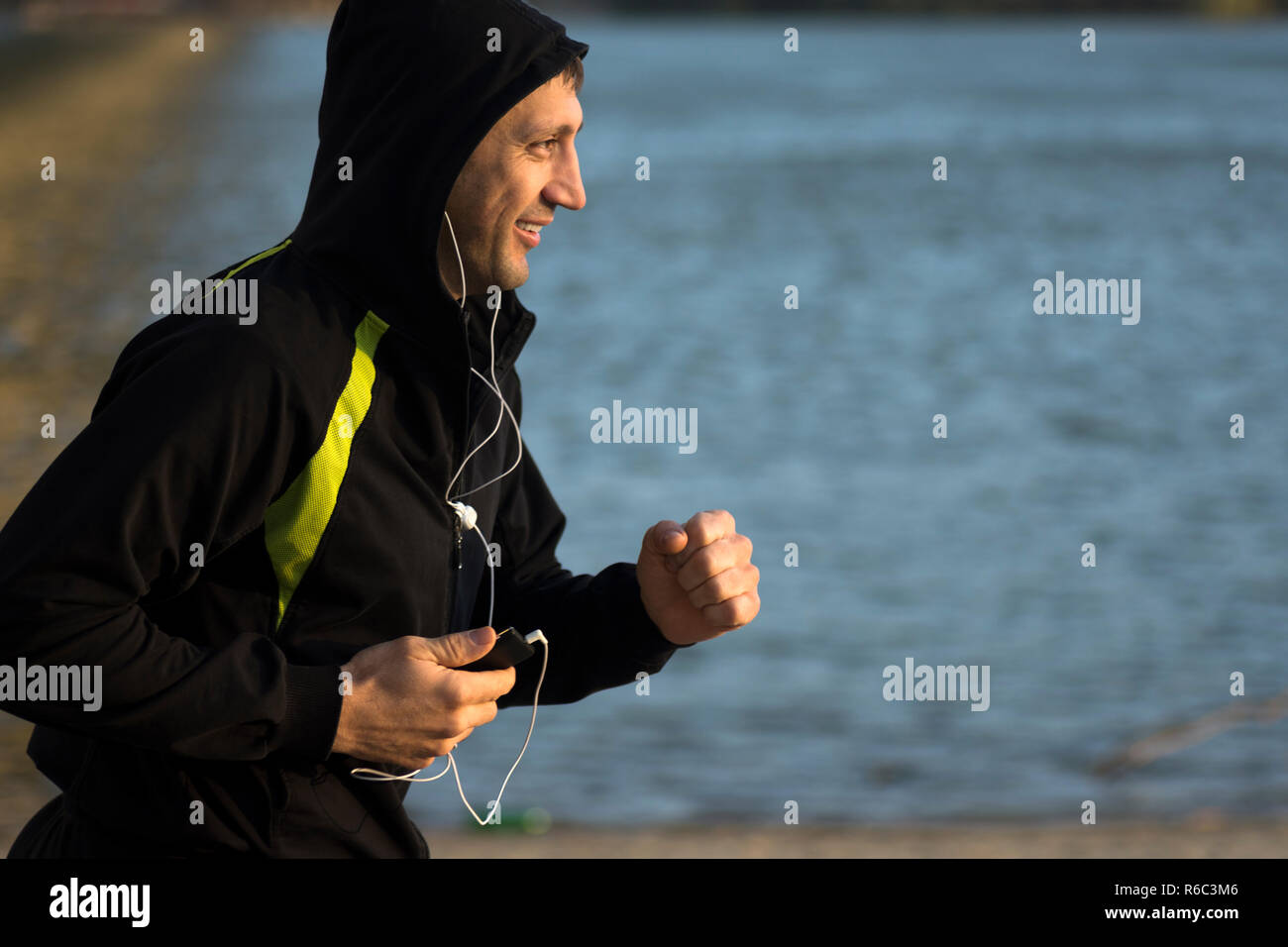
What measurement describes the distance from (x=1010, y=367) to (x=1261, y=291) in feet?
21.5

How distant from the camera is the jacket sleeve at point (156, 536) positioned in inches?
89.2

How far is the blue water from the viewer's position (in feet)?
24.4

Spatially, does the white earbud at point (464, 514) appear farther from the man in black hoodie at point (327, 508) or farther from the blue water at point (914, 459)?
the blue water at point (914, 459)

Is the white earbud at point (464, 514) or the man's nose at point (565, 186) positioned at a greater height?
the man's nose at point (565, 186)

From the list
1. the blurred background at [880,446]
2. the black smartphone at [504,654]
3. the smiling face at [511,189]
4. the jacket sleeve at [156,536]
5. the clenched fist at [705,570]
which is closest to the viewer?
the jacket sleeve at [156,536]

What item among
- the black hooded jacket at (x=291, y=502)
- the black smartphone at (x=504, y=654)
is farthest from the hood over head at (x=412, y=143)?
the black smartphone at (x=504, y=654)

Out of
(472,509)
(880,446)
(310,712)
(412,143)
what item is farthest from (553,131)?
(880,446)

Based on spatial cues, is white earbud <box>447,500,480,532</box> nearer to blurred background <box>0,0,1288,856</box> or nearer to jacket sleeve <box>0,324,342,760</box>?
jacket sleeve <box>0,324,342,760</box>

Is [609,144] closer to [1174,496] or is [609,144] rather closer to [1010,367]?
[1010,367]

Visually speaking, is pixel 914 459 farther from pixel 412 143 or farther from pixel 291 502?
pixel 291 502

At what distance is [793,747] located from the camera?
7566 mm

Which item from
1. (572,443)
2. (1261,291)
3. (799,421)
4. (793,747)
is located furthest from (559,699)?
(1261,291)

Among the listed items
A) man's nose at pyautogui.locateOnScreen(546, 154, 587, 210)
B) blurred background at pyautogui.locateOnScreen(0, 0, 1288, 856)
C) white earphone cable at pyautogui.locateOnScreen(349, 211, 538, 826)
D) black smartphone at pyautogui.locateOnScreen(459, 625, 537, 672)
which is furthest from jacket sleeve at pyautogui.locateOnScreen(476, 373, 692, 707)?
blurred background at pyautogui.locateOnScreen(0, 0, 1288, 856)

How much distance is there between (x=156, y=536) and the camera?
2.30 m
